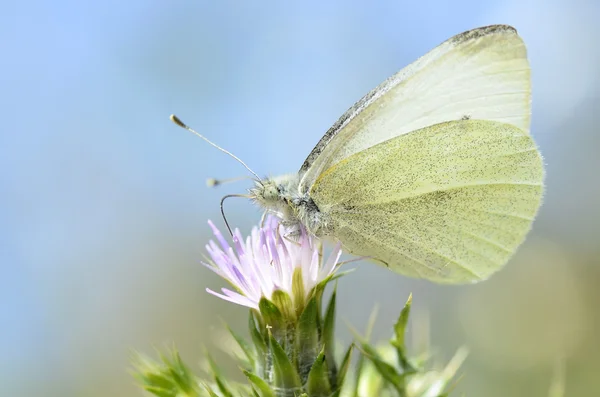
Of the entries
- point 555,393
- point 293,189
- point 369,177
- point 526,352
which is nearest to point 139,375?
point 293,189

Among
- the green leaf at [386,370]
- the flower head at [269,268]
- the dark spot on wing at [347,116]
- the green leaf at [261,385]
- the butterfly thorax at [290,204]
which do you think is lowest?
the green leaf at [386,370]

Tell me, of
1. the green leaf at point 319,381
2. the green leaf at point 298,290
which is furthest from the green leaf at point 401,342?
the green leaf at point 298,290

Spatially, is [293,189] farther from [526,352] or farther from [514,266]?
[514,266]

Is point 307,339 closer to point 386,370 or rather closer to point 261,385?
point 261,385

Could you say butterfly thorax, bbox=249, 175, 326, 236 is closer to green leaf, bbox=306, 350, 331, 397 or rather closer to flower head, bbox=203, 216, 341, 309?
flower head, bbox=203, 216, 341, 309

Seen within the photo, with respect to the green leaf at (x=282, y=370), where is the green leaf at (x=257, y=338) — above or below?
above

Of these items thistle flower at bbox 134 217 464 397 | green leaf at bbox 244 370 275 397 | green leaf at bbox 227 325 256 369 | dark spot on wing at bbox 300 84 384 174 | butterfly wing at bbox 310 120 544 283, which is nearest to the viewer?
green leaf at bbox 244 370 275 397

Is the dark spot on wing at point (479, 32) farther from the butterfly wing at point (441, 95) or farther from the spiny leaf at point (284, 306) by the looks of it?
the spiny leaf at point (284, 306)

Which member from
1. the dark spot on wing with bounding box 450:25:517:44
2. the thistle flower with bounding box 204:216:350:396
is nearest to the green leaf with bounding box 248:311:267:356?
the thistle flower with bounding box 204:216:350:396
